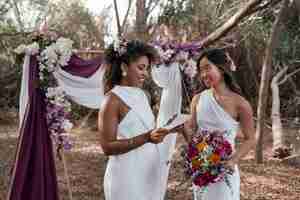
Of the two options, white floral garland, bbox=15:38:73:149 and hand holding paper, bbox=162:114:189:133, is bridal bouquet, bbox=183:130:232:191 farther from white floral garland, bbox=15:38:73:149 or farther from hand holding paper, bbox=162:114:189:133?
white floral garland, bbox=15:38:73:149

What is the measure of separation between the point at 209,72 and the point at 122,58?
0.63m

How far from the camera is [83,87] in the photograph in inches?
170

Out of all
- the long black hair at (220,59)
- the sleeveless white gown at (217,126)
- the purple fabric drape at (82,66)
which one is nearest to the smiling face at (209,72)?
the long black hair at (220,59)

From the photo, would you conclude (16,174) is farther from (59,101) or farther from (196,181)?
(196,181)

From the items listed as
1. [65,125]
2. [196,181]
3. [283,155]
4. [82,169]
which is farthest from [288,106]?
[196,181]

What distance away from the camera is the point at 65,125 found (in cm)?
394

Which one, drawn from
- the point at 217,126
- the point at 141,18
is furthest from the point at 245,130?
the point at 141,18

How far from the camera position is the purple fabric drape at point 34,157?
133 inches

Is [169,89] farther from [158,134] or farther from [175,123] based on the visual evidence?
[158,134]

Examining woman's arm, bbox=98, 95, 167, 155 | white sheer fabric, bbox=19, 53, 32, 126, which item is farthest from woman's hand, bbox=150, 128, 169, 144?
white sheer fabric, bbox=19, 53, 32, 126

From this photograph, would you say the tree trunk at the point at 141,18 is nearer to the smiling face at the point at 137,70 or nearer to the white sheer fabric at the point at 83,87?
the white sheer fabric at the point at 83,87

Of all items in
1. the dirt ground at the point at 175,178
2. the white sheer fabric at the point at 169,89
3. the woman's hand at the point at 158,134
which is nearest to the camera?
the woman's hand at the point at 158,134

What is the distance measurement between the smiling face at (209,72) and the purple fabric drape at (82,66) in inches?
68.6

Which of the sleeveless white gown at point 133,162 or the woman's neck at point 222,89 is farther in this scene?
the woman's neck at point 222,89
